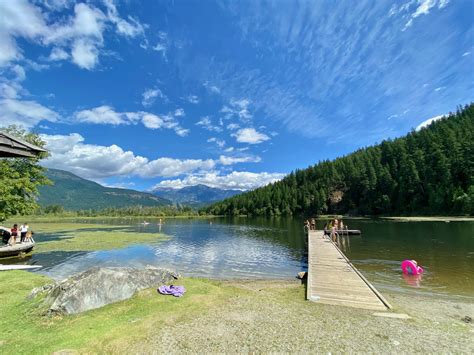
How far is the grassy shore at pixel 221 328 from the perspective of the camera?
28.0 ft

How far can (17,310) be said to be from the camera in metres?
11.3

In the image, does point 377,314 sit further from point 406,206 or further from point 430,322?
point 406,206

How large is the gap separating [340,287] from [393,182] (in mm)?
125395

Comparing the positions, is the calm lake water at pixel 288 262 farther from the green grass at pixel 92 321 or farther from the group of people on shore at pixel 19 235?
the green grass at pixel 92 321

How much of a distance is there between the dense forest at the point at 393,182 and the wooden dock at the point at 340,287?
8948cm

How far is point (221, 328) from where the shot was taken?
396 inches

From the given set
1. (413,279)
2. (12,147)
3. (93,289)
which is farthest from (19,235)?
(413,279)

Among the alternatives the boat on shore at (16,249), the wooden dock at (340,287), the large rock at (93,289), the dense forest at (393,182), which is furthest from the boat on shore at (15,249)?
the dense forest at (393,182)

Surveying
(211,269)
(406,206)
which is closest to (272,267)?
(211,269)

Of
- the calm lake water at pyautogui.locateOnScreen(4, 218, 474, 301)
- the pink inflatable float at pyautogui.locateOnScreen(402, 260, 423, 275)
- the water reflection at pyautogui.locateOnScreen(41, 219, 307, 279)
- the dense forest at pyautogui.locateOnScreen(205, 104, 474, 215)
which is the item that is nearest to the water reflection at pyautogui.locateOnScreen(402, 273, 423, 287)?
the calm lake water at pyautogui.locateOnScreen(4, 218, 474, 301)

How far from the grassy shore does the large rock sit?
0.45 metres

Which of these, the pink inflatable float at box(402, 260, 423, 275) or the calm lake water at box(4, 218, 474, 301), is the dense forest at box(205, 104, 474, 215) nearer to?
the calm lake water at box(4, 218, 474, 301)

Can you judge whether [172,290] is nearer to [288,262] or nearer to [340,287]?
[340,287]

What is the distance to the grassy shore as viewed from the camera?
854 centimetres
